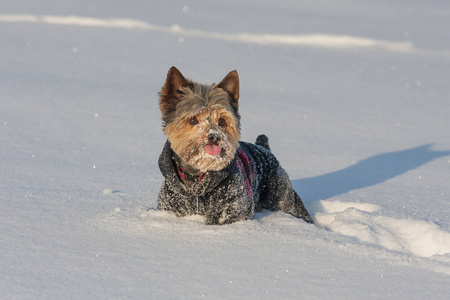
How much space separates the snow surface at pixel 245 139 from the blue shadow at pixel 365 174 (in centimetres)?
3

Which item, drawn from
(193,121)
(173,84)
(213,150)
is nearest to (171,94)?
(173,84)

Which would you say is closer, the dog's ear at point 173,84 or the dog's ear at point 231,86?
the dog's ear at point 173,84

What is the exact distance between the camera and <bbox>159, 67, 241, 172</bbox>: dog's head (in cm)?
407

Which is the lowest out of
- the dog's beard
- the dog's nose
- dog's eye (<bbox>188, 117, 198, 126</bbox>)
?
the dog's beard

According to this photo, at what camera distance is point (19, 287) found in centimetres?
290

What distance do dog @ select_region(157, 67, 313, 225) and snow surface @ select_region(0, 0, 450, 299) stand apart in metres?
0.17

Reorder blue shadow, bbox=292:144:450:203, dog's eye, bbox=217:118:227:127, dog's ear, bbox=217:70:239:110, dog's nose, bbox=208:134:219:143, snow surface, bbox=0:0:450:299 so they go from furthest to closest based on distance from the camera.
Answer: blue shadow, bbox=292:144:450:203, dog's ear, bbox=217:70:239:110, dog's eye, bbox=217:118:227:127, dog's nose, bbox=208:134:219:143, snow surface, bbox=0:0:450:299

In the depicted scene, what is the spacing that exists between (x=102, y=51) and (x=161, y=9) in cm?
814

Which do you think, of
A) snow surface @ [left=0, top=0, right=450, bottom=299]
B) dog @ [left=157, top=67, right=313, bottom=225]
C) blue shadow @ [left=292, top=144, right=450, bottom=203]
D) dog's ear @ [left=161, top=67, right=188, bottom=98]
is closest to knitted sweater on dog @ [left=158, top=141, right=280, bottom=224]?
dog @ [left=157, top=67, right=313, bottom=225]

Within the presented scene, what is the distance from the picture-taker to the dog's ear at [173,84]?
4.17m

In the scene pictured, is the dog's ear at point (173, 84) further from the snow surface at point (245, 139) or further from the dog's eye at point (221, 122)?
the snow surface at point (245, 139)

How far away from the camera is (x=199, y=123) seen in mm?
4098

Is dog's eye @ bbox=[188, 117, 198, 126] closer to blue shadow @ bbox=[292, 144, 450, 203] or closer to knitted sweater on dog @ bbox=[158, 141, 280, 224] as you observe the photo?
knitted sweater on dog @ bbox=[158, 141, 280, 224]

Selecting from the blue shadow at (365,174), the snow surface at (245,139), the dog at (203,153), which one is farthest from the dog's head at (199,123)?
the blue shadow at (365,174)
